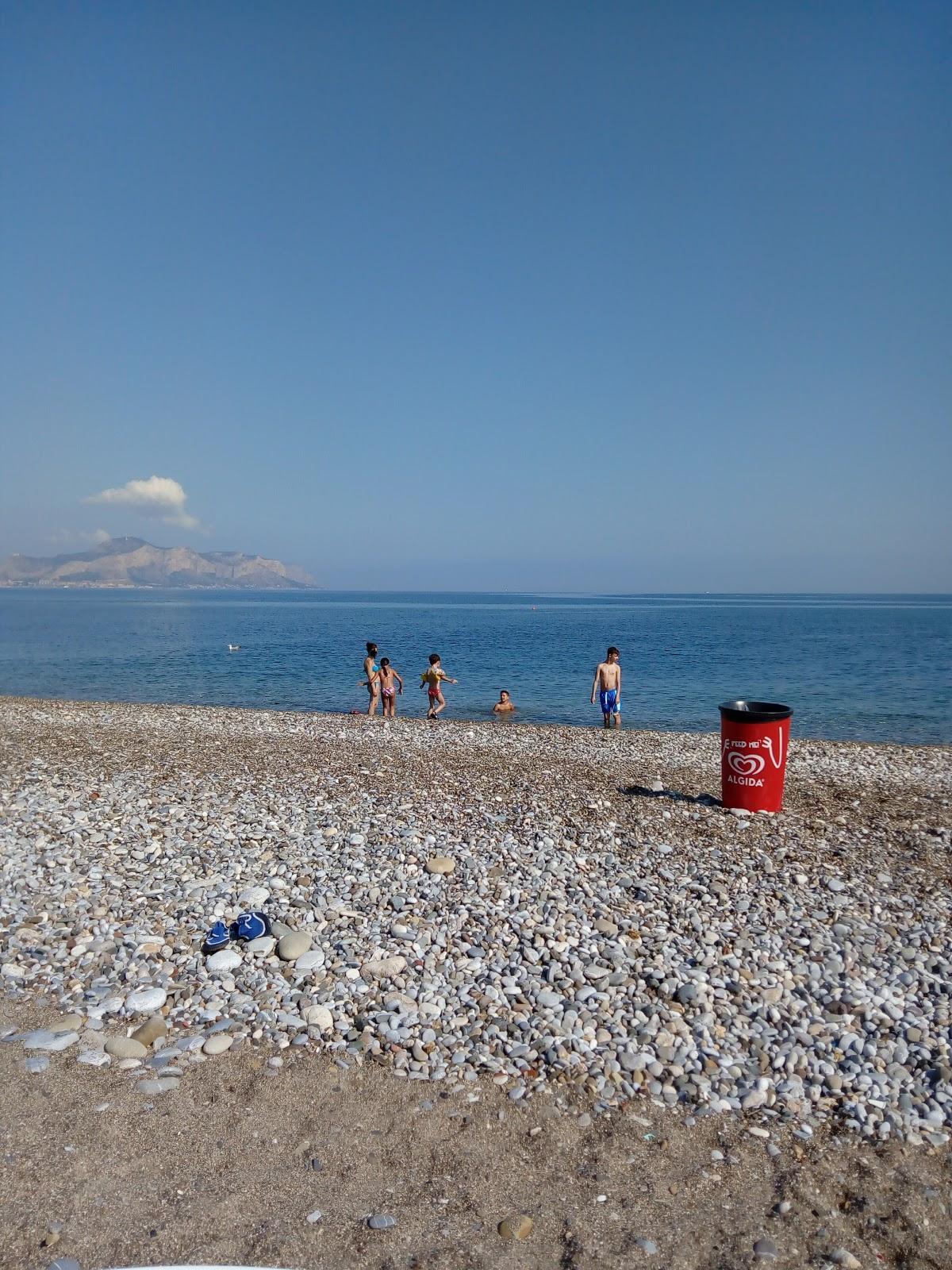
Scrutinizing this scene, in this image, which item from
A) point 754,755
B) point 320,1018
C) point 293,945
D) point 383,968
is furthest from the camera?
point 754,755

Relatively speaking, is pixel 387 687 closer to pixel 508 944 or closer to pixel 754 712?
pixel 754 712

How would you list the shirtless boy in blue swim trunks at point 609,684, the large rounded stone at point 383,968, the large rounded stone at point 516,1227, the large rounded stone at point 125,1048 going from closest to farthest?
the large rounded stone at point 516,1227, the large rounded stone at point 125,1048, the large rounded stone at point 383,968, the shirtless boy in blue swim trunks at point 609,684

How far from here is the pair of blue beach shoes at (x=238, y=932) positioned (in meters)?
6.54

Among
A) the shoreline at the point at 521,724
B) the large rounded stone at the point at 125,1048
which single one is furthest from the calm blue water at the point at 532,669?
the large rounded stone at the point at 125,1048

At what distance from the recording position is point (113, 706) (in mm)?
24188

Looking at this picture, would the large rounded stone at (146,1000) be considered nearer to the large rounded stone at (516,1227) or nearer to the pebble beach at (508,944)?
the pebble beach at (508,944)

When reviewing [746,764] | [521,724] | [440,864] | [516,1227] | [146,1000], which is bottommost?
[521,724]

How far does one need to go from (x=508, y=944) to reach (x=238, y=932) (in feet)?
7.40

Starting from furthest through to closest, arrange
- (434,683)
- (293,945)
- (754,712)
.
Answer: (434,683)
(754,712)
(293,945)

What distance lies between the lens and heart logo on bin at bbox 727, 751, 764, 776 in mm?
10266

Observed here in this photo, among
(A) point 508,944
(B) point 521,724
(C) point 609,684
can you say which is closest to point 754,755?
(A) point 508,944

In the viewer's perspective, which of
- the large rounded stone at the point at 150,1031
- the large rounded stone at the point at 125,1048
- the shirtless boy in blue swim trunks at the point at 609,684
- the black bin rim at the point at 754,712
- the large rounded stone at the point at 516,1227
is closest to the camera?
the large rounded stone at the point at 516,1227

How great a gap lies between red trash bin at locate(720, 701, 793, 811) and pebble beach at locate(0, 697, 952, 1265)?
0.96 ft

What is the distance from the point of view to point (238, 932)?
669 centimetres
